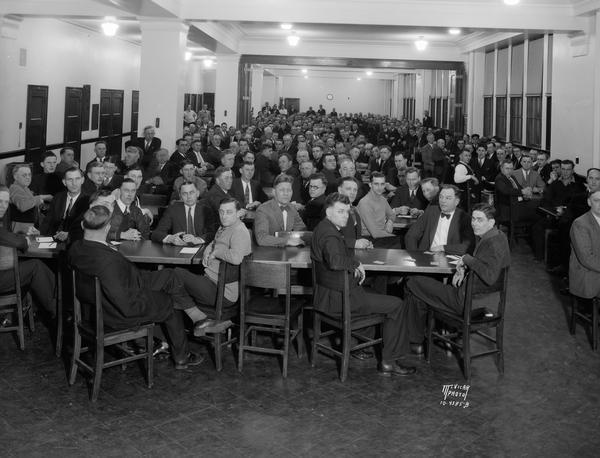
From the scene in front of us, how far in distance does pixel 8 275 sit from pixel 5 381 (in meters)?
0.88

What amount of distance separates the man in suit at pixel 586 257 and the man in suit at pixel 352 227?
1.60 meters

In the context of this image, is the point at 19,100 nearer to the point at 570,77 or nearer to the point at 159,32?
the point at 159,32

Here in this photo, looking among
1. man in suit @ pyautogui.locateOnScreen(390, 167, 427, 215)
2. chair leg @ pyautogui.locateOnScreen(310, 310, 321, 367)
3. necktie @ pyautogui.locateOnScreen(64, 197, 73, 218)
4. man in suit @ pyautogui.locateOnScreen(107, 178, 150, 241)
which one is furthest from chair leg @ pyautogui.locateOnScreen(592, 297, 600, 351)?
necktie @ pyautogui.locateOnScreen(64, 197, 73, 218)

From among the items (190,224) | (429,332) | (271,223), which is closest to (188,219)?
(190,224)

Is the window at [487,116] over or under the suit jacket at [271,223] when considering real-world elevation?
over

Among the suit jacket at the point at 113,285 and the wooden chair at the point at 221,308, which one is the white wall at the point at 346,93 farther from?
the suit jacket at the point at 113,285

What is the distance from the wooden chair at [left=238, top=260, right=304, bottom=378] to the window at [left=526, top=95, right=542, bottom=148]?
10.4 metres

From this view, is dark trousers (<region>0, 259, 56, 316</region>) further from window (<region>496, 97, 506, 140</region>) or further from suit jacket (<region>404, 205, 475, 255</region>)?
window (<region>496, 97, 506, 140</region>)

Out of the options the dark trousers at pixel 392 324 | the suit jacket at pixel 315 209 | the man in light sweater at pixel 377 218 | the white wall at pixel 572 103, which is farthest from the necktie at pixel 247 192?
the white wall at pixel 572 103

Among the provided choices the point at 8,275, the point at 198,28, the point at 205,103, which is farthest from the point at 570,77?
the point at 205,103

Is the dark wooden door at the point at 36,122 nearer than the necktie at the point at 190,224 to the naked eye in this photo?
No

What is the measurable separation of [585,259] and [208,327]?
2931 millimetres

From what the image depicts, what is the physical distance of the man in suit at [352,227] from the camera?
5.51 metres

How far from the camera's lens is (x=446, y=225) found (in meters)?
5.80
